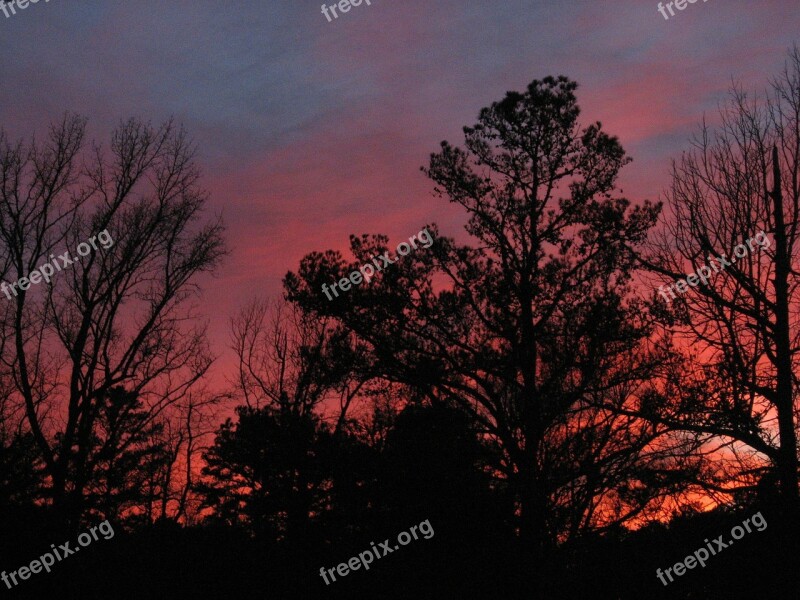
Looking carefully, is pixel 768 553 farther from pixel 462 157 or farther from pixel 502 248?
pixel 462 157

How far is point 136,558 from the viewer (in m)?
19.2

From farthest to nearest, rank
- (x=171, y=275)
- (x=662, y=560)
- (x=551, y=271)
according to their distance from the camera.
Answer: (x=171, y=275) < (x=551, y=271) < (x=662, y=560)

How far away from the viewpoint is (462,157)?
18.3 metres

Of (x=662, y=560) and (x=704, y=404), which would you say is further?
(x=662, y=560)

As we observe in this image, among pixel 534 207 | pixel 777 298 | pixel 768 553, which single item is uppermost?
pixel 534 207

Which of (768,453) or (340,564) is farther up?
(340,564)

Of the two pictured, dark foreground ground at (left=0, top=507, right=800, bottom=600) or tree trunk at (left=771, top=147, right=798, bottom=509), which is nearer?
A: tree trunk at (left=771, top=147, right=798, bottom=509)

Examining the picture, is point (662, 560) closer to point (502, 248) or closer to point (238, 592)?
point (502, 248)

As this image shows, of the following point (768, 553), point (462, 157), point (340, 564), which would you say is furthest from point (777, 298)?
point (340, 564)

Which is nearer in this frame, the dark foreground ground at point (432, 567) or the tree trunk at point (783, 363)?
the tree trunk at point (783, 363)

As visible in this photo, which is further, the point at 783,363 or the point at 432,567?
the point at 432,567

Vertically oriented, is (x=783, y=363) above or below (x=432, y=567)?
above

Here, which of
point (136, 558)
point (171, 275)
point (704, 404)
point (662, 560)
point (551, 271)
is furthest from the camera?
point (171, 275)

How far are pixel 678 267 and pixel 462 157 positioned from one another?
6.15 metres
